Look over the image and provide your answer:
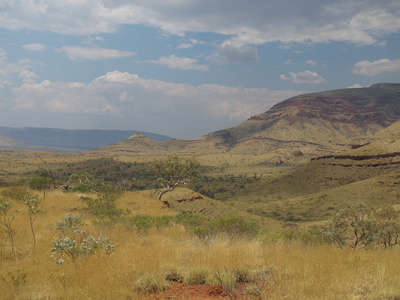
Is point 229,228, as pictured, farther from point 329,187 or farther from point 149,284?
point 329,187

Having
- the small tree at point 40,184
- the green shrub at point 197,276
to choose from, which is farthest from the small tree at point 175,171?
the green shrub at point 197,276

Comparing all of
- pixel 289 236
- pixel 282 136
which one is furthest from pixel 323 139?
pixel 289 236

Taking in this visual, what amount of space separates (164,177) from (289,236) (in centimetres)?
1931

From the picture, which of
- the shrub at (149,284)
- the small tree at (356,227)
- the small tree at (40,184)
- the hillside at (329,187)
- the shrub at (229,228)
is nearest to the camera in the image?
the shrub at (149,284)

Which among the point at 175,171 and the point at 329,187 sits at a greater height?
the point at 175,171

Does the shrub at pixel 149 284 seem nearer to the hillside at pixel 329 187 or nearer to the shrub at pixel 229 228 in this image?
the shrub at pixel 229 228

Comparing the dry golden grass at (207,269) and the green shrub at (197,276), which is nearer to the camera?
the dry golden grass at (207,269)

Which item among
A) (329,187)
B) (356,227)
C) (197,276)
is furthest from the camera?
(329,187)

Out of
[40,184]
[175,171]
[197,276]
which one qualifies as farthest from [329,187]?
[197,276]

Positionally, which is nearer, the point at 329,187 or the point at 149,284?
the point at 149,284

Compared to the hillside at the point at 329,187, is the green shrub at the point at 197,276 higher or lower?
higher

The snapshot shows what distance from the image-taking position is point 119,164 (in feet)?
351

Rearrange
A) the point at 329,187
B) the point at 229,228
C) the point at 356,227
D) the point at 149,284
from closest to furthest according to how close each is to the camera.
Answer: the point at 149,284 → the point at 229,228 → the point at 356,227 → the point at 329,187

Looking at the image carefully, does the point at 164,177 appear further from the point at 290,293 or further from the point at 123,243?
the point at 290,293
